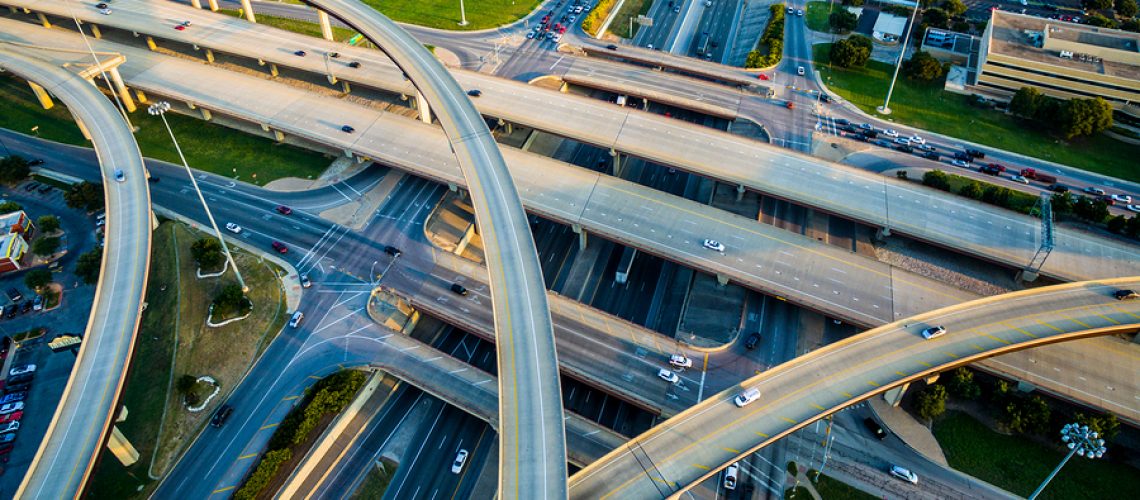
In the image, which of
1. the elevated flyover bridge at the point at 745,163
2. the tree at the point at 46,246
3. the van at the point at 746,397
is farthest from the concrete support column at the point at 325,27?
the van at the point at 746,397

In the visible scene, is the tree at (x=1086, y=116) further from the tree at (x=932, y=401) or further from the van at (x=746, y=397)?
the van at (x=746, y=397)

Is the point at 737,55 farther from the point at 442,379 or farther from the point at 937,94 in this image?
the point at 442,379

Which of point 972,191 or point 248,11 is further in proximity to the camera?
point 248,11

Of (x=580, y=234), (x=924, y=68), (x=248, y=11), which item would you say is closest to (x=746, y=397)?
(x=580, y=234)

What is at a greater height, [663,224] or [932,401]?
[663,224]

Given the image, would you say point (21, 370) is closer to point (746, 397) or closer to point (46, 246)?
point (46, 246)

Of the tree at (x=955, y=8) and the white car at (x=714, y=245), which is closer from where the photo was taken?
the white car at (x=714, y=245)

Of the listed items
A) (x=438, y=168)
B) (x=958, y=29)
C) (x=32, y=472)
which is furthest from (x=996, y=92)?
(x=32, y=472)
